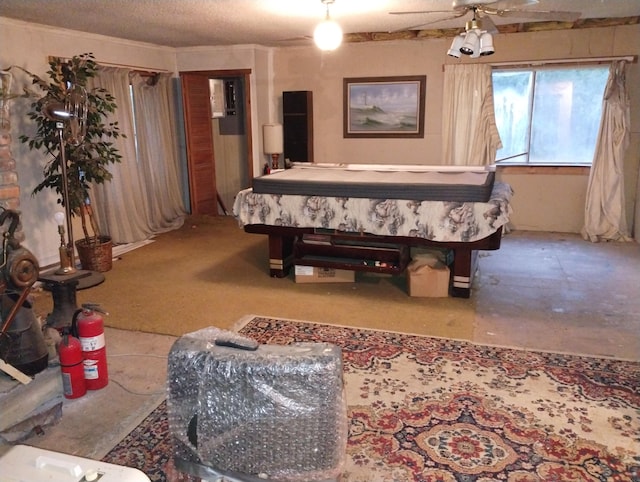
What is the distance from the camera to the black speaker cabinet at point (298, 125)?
239 inches

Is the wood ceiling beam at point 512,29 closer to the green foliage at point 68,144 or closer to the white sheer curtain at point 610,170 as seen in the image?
the white sheer curtain at point 610,170

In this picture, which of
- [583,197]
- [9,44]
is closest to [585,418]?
[583,197]

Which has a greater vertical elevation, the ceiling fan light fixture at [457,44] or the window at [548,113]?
the ceiling fan light fixture at [457,44]

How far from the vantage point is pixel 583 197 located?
5.55 meters

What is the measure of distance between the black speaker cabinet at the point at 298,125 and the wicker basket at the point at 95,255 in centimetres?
252

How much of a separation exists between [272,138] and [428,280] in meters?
2.98

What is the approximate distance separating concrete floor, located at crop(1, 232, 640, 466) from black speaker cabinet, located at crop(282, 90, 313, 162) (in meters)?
2.47

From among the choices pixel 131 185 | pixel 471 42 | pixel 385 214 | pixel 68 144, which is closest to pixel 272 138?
pixel 131 185

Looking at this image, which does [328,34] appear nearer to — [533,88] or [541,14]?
[541,14]

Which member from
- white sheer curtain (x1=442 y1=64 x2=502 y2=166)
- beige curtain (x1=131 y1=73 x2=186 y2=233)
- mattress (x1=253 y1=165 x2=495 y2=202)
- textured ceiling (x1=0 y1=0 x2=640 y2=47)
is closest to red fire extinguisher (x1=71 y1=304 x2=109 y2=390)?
mattress (x1=253 y1=165 x2=495 y2=202)

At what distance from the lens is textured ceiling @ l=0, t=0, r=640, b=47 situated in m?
3.83

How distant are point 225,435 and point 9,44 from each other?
4.18 m

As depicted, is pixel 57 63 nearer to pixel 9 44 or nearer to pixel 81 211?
pixel 9 44

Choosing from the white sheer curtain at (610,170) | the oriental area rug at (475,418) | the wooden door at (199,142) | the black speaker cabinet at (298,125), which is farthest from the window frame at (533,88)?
the wooden door at (199,142)
